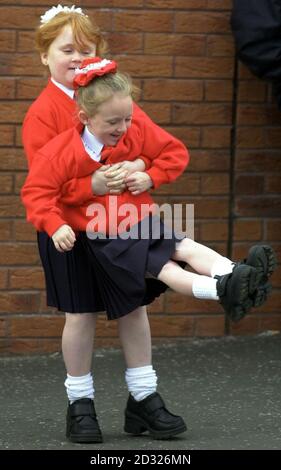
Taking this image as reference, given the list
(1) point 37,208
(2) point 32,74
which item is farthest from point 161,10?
(1) point 37,208

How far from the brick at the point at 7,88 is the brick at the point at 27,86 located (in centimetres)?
2

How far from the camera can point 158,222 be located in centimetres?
490

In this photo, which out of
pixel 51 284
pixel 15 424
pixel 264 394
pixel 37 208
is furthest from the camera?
pixel 264 394

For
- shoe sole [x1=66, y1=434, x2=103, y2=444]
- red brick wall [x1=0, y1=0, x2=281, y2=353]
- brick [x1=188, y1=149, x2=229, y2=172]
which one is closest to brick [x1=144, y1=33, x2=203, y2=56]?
red brick wall [x1=0, y1=0, x2=281, y2=353]

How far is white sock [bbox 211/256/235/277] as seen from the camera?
467cm

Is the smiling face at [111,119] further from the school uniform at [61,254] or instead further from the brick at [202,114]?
the brick at [202,114]

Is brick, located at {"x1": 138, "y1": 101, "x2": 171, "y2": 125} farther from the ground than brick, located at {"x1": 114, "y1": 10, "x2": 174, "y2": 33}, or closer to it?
closer to it

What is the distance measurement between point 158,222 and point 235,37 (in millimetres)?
1707

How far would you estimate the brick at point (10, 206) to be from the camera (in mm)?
6379

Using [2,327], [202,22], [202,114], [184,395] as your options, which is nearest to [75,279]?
[184,395]

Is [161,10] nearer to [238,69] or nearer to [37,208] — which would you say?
[238,69]

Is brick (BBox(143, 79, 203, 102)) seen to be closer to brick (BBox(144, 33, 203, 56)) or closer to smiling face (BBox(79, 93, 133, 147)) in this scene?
brick (BBox(144, 33, 203, 56))

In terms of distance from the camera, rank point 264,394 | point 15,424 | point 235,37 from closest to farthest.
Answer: point 15,424 → point 264,394 → point 235,37

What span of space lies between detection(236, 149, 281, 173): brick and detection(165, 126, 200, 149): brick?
0.77 feet
